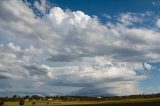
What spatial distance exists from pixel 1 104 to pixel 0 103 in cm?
235

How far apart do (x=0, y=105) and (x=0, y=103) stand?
5.13 metres

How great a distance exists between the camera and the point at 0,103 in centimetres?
18312

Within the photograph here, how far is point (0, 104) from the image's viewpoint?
593 ft

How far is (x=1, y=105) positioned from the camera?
586 ft

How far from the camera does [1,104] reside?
18100 centimetres

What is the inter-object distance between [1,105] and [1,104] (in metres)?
2.31

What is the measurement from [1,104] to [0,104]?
57cm

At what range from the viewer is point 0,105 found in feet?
584

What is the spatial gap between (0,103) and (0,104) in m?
2.56

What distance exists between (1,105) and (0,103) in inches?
182
